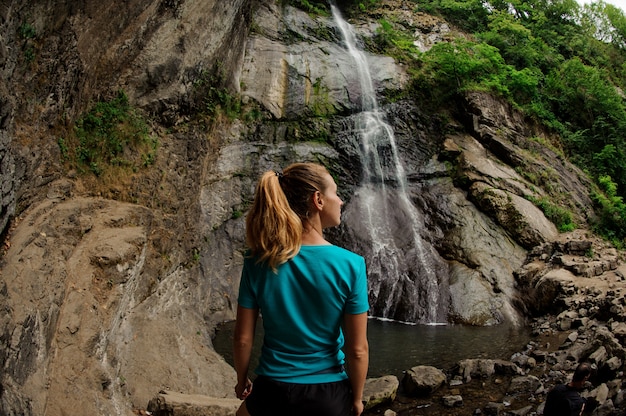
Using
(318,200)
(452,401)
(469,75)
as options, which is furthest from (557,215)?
(318,200)

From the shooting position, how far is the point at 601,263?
1341cm

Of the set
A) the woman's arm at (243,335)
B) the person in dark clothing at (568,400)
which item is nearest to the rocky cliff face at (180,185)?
the woman's arm at (243,335)

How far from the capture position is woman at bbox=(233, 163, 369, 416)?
202cm

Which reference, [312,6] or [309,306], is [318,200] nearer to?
[309,306]

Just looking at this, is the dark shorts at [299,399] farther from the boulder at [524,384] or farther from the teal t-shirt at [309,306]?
the boulder at [524,384]

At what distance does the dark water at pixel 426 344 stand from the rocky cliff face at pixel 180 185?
2.32 ft

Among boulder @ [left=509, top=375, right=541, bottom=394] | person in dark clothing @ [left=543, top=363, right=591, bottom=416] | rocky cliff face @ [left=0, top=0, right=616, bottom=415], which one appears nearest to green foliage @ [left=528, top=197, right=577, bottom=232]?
rocky cliff face @ [left=0, top=0, right=616, bottom=415]

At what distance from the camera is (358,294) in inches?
80.4

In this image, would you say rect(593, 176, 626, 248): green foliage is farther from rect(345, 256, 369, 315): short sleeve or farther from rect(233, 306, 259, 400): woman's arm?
rect(233, 306, 259, 400): woman's arm

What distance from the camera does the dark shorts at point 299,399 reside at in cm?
200

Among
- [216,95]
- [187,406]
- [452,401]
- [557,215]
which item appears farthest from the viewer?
[557,215]

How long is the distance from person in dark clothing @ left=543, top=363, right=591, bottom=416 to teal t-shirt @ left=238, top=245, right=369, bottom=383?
3.40 metres

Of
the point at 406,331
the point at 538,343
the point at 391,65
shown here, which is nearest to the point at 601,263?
the point at 538,343

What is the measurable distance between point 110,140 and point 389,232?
914 cm
